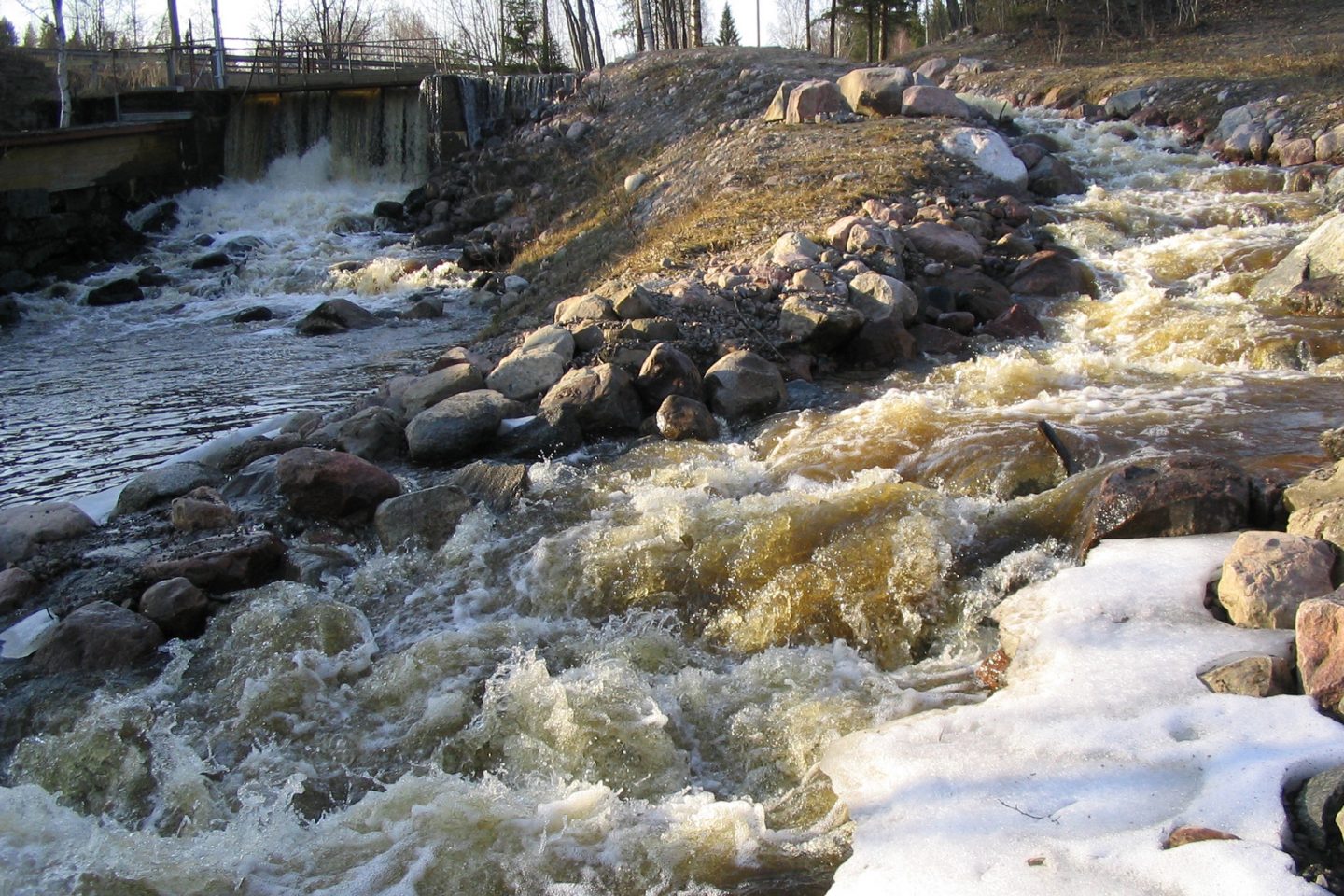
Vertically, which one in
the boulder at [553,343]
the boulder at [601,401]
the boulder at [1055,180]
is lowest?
the boulder at [601,401]

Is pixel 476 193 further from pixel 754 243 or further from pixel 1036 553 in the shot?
pixel 1036 553

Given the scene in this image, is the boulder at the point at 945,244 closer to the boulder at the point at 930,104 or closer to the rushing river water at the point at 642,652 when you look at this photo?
the rushing river water at the point at 642,652

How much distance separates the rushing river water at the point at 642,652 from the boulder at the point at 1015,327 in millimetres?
198

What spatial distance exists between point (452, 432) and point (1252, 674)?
5181mm

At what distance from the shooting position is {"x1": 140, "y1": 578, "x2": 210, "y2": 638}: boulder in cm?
520

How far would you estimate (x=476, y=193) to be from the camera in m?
20.3

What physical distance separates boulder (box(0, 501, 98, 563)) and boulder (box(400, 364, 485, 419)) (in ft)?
7.57

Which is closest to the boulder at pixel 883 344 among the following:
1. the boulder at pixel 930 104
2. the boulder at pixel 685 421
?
the boulder at pixel 685 421

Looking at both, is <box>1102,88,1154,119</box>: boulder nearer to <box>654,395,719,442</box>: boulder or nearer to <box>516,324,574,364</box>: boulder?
<box>516,324,574,364</box>: boulder

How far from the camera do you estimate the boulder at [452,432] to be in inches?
279

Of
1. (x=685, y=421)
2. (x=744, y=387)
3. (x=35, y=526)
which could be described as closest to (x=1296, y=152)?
(x=744, y=387)

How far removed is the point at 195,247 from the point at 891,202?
14533 mm

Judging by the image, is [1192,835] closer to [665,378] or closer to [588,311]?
[665,378]

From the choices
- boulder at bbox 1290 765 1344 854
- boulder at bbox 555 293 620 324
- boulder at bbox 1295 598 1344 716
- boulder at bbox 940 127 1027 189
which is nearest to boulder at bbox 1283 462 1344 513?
boulder at bbox 1295 598 1344 716
